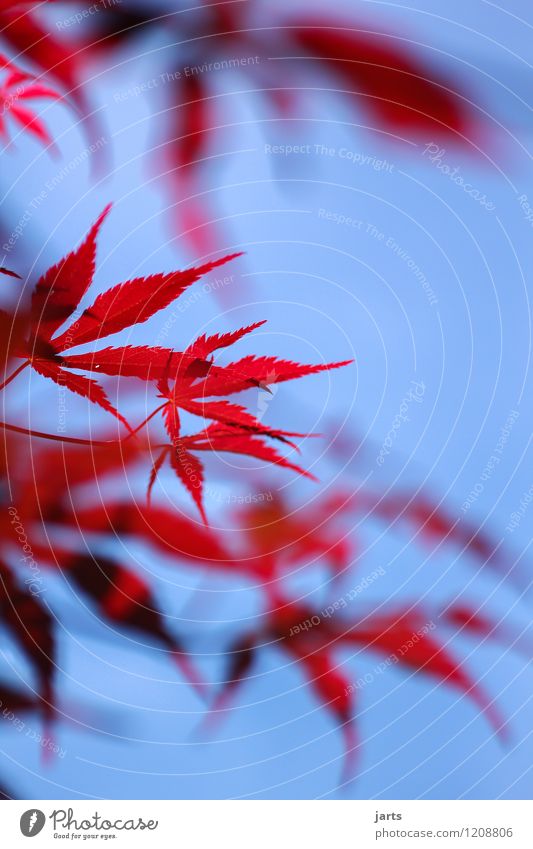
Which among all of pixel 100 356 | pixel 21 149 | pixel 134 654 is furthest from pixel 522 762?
pixel 21 149

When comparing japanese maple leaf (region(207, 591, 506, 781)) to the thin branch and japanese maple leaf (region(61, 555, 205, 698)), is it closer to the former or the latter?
japanese maple leaf (region(61, 555, 205, 698))

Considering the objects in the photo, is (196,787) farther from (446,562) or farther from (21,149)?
(21,149)

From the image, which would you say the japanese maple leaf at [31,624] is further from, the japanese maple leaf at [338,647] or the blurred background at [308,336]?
the japanese maple leaf at [338,647]
